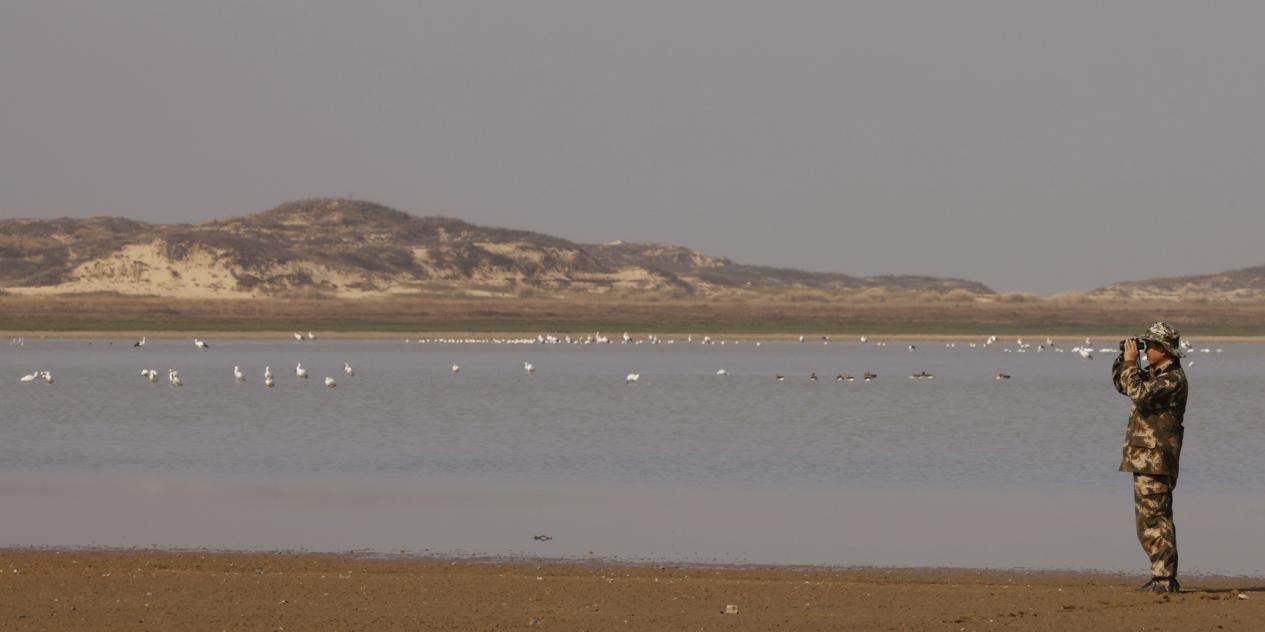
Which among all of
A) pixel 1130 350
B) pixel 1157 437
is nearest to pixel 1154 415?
pixel 1157 437

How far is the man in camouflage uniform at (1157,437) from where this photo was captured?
14602 mm

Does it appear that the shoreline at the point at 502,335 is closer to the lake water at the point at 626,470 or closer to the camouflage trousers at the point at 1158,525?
the lake water at the point at 626,470

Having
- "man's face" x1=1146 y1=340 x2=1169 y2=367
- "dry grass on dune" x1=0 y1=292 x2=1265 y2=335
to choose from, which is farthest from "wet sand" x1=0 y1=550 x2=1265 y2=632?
"dry grass on dune" x1=0 y1=292 x2=1265 y2=335

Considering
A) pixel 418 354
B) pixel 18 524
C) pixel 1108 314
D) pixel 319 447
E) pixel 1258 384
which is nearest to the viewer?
pixel 18 524

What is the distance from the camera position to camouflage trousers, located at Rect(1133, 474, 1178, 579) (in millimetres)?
14711

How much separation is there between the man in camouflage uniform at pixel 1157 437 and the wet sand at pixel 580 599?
362mm

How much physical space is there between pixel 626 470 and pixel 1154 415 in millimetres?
13832

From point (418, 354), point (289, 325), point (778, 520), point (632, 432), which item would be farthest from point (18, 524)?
point (289, 325)

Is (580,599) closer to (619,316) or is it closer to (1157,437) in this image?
(1157,437)

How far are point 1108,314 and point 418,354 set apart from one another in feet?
264

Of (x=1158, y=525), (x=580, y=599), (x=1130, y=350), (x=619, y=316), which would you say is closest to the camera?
(x=580, y=599)

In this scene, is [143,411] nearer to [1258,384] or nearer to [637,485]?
[637,485]

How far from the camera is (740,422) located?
132 feet

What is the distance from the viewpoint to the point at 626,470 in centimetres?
2786
